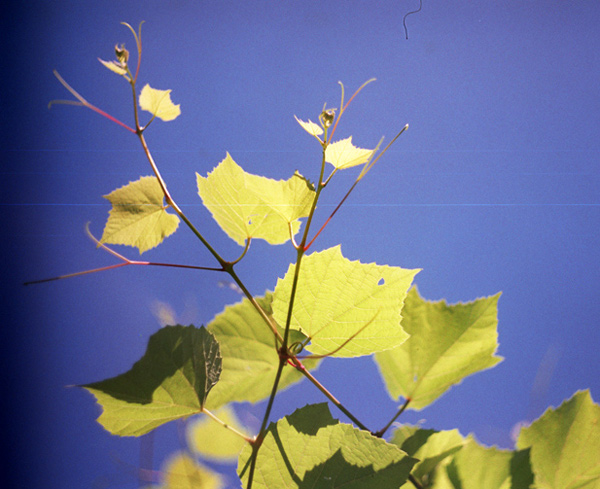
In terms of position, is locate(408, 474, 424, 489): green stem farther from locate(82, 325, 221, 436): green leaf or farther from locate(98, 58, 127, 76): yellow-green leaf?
locate(98, 58, 127, 76): yellow-green leaf

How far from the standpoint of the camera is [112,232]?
0.19m

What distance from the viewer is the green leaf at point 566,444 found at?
0.58ft

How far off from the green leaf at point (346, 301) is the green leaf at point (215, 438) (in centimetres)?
9

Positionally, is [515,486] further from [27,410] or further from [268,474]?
[27,410]

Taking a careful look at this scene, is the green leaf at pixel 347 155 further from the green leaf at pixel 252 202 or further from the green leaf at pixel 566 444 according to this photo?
the green leaf at pixel 566 444

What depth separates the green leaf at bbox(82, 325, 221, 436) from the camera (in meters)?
0.16

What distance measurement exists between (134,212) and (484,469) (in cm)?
19

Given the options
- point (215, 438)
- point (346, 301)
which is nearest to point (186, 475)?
point (215, 438)

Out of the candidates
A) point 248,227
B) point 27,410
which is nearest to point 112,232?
point 248,227

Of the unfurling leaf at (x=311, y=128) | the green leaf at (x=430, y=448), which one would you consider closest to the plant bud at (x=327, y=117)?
the unfurling leaf at (x=311, y=128)

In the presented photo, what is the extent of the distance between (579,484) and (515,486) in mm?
38

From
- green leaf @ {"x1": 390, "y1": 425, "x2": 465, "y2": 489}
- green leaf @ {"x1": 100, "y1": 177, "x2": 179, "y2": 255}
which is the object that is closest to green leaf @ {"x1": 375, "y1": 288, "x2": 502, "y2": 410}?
green leaf @ {"x1": 390, "y1": 425, "x2": 465, "y2": 489}

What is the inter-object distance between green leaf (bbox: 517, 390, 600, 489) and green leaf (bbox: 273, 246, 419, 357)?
0.08 m

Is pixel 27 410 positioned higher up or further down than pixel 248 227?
further down
